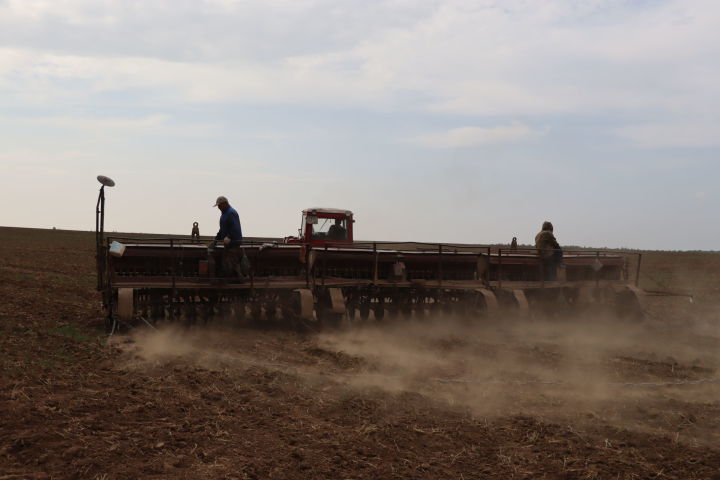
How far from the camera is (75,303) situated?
1627 centimetres

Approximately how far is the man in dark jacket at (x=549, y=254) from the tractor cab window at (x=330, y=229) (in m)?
5.06

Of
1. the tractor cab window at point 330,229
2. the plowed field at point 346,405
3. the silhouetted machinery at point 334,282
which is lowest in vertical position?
the plowed field at point 346,405

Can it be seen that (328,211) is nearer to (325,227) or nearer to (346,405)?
(325,227)

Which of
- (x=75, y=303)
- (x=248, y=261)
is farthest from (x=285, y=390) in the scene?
(x=75, y=303)

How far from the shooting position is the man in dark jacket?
665 inches

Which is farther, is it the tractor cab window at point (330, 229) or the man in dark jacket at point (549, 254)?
the man in dark jacket at point (549, 254)

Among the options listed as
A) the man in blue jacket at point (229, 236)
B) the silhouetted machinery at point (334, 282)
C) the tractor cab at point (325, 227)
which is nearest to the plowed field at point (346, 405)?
the silhouetted machinery at point (334, 282)

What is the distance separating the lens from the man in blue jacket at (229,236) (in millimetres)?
13148

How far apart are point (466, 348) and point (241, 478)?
6914 mm

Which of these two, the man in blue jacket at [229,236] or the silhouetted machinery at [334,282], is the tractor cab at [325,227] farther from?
the man in blue jacket at [229,236]

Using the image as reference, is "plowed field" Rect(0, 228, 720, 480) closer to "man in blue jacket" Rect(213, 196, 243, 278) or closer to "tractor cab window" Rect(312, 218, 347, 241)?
"man in blue jacket" Rect(213, 196, 243, 278)

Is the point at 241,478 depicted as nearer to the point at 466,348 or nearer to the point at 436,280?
the point at 466,348

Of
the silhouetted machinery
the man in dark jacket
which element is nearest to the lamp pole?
the silhouetted machinery

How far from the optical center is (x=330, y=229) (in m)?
16.9
